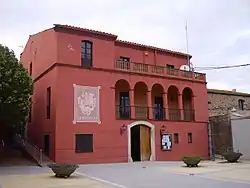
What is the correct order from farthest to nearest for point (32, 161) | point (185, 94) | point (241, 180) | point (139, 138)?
point (185, 94) → point (139, 138) → point (32, 161) → point (241, 180)

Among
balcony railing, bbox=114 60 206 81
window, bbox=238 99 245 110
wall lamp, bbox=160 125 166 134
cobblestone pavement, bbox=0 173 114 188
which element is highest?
balcony railing, bbox=114 60 206 81

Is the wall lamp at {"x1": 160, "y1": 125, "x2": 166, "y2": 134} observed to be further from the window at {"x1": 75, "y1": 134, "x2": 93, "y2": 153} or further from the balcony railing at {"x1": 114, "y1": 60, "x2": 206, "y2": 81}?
the window at {"x1": 75, "y1": 134, "x2": 93, "y2": 153}

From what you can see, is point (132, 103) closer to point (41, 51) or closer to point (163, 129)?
point (163, 129)

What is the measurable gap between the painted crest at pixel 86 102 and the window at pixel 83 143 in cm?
167

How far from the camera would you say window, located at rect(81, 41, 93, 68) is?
2417 cm

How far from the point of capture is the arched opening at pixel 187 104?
2912 cm

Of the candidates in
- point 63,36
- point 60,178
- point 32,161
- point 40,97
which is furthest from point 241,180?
point 40,97

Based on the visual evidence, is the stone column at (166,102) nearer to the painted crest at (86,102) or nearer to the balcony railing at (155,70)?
the balcony railing at (155,70)

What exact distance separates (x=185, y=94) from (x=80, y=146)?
12.5m

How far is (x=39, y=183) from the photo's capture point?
1313 centimetres

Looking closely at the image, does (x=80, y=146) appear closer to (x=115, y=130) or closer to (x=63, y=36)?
(x=115, y=130)

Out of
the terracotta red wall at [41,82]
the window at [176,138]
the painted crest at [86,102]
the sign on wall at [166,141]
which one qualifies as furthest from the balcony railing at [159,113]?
the terracotta red wall at [41,82]

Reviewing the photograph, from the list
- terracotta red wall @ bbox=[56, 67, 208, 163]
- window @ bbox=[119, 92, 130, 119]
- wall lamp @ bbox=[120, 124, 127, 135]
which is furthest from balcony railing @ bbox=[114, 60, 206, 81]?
wall lamp @ bbox=[120, 124, 127, 135]

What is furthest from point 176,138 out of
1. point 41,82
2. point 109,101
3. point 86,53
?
point 41,82
